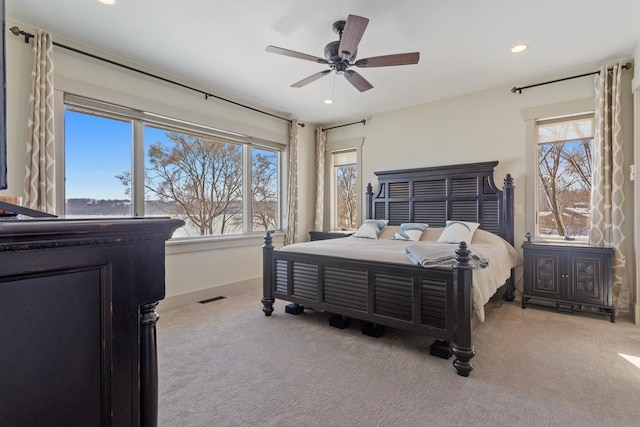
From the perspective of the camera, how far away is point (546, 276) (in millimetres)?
3463

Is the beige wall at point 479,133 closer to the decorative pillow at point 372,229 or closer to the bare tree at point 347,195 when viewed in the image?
the bare tree at point 347,195

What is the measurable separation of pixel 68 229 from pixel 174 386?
A: 1.97 metres

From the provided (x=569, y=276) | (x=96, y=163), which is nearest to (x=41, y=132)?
(x=96, y=163)

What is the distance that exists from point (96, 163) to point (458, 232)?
13.6 ft

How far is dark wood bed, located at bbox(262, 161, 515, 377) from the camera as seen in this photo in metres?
2.27

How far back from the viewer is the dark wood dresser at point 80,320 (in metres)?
0.47

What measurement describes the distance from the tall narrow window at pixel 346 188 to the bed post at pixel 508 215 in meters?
2.32

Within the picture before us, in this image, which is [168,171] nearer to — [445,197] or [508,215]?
[445,197]

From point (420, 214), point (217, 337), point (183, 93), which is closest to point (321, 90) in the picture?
point (183, 93)

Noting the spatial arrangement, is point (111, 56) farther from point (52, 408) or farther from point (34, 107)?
point (52, 408)

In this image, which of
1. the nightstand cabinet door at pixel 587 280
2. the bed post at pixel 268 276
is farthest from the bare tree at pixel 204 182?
the nightstand cabinet door at pixel 587 280

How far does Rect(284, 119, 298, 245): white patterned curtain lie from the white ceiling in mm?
1290

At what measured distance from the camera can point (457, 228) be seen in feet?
12.3

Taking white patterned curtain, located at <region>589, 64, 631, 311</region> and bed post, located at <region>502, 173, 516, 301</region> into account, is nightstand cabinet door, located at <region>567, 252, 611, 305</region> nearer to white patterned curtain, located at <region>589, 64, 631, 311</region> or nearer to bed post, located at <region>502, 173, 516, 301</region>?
white patterned curtain, located at <region>589, 64, 631, 311</region>
